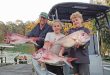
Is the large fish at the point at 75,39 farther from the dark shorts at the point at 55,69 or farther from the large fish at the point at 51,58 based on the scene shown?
the dark shorts at the point at 55,69

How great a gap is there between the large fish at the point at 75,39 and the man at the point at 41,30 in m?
1.57

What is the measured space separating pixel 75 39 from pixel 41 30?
1946mm

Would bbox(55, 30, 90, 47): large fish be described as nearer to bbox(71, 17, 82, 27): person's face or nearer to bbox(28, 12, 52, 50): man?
bbox(71, 17, 82, 27): person's face

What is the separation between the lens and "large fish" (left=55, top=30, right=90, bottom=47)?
636cm

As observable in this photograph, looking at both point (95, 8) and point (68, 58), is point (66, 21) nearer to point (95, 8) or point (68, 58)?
point (95, 8)

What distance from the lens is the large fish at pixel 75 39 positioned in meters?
6.36

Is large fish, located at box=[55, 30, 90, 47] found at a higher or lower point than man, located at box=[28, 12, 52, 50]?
lower

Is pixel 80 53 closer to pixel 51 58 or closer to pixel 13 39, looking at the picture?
pixel 51 58

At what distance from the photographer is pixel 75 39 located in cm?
638

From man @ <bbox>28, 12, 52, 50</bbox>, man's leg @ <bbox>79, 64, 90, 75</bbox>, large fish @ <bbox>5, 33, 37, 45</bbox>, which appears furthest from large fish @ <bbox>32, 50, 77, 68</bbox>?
man @ <bbox>28, 12, 52, 50</bbox>

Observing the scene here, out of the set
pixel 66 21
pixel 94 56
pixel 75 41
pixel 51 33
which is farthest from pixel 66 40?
pixel 66 21

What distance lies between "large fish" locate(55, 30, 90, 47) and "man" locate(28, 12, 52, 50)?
157cm

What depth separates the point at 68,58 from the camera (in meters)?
6.51

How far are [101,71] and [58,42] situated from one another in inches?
89.7
